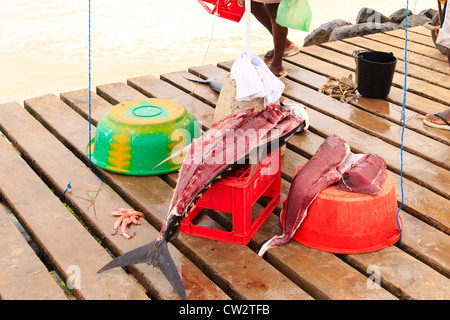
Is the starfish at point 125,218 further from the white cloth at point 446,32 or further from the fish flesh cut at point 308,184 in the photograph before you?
the white cloth at point 446,32

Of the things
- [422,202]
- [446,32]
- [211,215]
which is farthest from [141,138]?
[446,32]

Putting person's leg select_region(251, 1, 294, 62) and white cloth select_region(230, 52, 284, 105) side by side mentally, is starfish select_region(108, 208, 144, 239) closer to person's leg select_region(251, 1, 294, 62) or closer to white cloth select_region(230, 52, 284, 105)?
white cloth select_region(230, 52, 284, 105)

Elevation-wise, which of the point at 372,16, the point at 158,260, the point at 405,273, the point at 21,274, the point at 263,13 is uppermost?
the point at 263,13

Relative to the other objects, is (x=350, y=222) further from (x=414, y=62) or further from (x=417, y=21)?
(x=417, y=21)

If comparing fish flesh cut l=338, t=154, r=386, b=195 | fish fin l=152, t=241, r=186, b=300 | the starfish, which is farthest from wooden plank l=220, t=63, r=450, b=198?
fish fin l=152, t=241, r=186, b=300

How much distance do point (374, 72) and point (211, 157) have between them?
2.39m

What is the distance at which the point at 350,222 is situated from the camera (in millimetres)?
2889

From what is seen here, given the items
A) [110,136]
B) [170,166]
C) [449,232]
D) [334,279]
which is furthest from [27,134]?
[449,232]

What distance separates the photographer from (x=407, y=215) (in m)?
3.32

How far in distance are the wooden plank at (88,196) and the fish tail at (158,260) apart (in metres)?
0.18

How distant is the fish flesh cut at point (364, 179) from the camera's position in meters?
2.90

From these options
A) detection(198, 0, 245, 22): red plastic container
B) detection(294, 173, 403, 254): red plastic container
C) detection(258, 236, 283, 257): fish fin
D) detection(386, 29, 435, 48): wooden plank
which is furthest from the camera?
detection(386, 29, 435, 48): wooden plank

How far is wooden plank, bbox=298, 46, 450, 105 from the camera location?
5016 mm

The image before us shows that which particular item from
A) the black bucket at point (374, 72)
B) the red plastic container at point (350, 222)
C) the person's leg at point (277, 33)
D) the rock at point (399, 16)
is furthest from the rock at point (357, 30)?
the red plastic container at point (350, 222)
